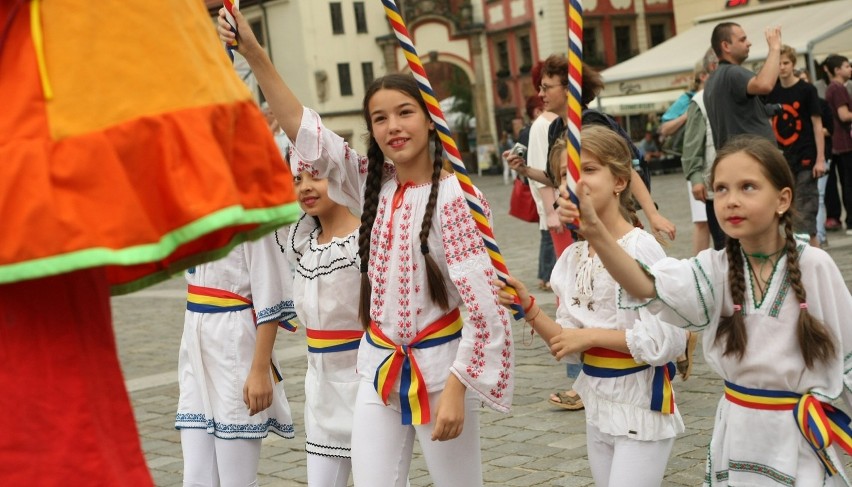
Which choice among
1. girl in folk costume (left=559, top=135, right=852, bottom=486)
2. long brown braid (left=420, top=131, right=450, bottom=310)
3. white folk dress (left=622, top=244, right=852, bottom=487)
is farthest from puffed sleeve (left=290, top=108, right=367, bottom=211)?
white folk dress (left=622, top=244, right=852, bottom=487)

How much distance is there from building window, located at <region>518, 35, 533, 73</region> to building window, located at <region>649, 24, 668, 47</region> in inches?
208

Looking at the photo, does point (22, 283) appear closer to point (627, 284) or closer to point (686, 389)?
point (627, 284)

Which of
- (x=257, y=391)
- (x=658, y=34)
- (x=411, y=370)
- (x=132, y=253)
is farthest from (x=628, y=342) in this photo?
(x=658, y=34)

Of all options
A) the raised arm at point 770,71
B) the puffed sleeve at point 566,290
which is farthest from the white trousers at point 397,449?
the raised arm at point 770,71

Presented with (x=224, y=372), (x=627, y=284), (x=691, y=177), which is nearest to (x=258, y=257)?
(x=224, y=372)

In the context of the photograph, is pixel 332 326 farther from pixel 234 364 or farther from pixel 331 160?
pixel 331 160

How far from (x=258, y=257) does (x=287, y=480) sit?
170 cm

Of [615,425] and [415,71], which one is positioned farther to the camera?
[615,425]

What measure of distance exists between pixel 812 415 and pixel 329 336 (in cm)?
175

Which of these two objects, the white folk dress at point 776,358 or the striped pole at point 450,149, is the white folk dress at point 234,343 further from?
the white folk dress at point 776,358

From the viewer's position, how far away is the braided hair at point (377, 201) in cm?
392

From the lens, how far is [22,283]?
216cm

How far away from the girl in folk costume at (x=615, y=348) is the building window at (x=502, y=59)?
52.5m

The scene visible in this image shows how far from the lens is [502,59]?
56.7m
